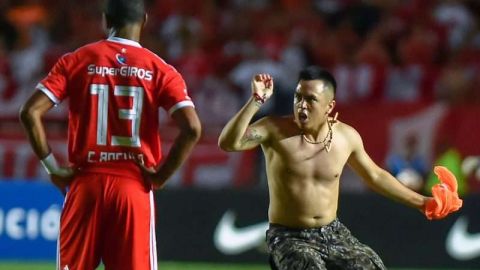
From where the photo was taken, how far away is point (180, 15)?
663 inches

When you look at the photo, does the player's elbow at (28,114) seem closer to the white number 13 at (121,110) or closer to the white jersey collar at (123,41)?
the white number 13 at (121,110)

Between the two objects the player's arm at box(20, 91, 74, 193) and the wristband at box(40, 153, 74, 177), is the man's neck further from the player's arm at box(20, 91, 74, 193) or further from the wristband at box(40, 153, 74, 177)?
the wristband at box(40, 153, 74, 177)

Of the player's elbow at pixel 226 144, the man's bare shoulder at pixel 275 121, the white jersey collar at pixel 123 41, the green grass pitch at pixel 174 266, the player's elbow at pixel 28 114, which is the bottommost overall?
the green grass pitch at pixel 174 266

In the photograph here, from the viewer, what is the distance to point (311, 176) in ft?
25.6

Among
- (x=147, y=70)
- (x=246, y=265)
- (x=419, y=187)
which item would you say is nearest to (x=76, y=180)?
(x=147, y=70)

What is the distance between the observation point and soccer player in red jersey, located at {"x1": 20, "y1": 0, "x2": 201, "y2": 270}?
683 centimetres

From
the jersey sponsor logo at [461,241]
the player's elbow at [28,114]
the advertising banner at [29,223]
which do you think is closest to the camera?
the player's elbow at [28,114]

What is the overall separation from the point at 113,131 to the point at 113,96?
0.61ft

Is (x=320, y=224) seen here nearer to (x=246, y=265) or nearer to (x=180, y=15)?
(x=246, y=265)

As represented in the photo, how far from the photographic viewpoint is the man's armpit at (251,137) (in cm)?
761

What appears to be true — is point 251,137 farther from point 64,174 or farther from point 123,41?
point 64,174

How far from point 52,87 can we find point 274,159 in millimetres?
1613

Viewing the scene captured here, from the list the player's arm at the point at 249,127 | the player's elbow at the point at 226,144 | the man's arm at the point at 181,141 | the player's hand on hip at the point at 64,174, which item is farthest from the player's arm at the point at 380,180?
the player's hand on hip at the point at 64,174

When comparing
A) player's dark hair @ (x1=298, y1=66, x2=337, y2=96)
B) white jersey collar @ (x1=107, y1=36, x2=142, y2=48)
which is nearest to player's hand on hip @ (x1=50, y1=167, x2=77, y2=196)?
white jersey collar @ (x1=107, y1=36, x2=142, y2=48)
